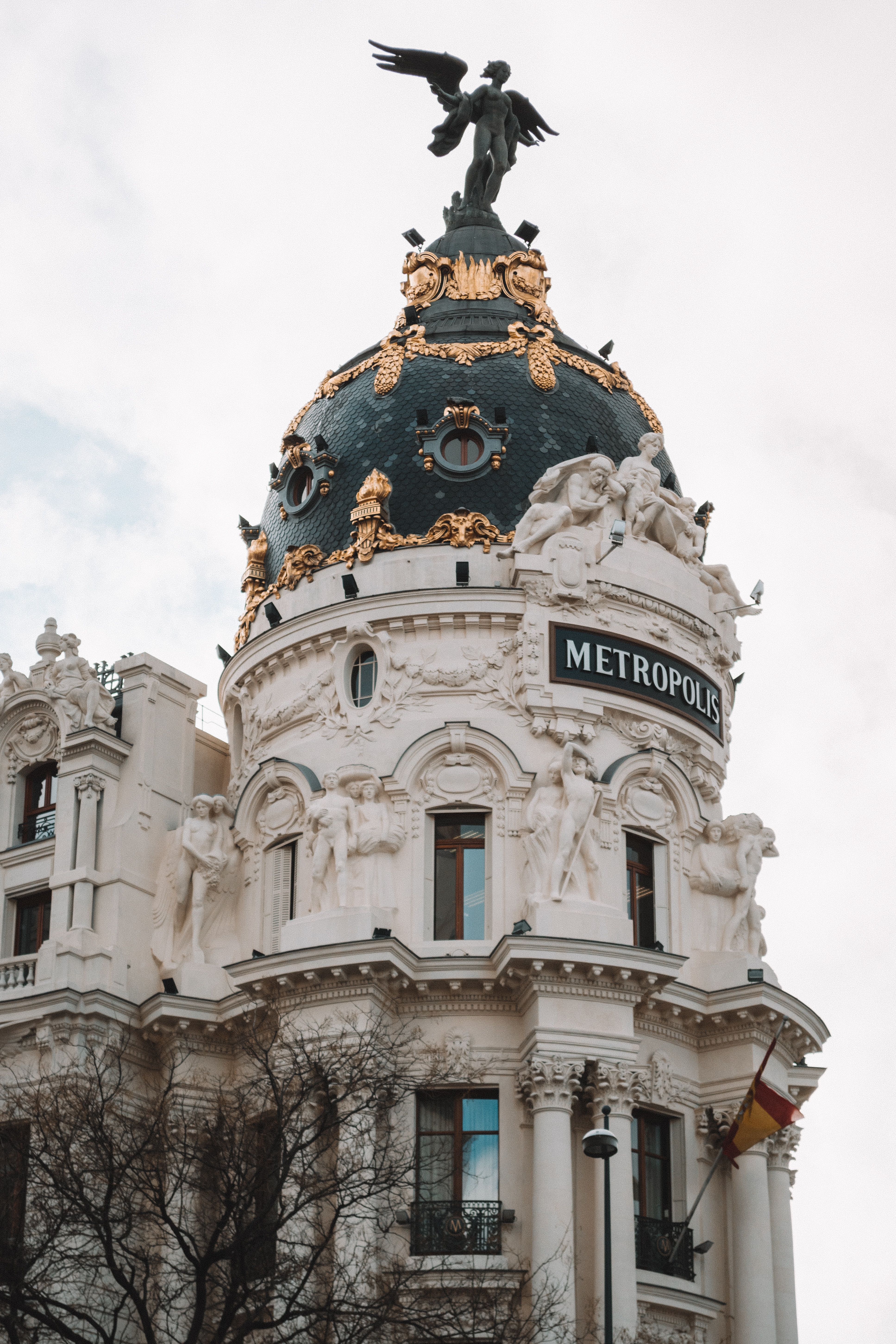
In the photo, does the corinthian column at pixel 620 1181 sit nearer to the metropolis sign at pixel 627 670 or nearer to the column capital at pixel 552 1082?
the column capital at pixel 552 1082

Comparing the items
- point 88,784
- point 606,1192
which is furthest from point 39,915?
point 606,1192

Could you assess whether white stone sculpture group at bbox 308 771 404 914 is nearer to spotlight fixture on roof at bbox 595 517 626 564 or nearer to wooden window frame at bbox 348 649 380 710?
wooden window frame at bbox 348 649 380 710

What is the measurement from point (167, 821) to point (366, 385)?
1029 cm

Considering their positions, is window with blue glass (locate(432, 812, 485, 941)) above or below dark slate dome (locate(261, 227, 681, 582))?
below

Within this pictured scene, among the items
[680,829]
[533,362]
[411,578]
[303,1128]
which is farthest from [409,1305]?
[533,362]

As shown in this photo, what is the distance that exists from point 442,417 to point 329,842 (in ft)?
31.5

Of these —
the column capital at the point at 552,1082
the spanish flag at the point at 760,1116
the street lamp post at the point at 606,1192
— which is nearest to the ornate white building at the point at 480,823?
the column capital at the point at 552,1082

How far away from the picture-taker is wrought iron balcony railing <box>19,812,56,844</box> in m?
44.3

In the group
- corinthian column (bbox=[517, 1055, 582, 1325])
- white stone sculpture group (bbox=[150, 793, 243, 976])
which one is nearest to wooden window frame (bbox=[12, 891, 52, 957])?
white stone sculpture group (bbox=[150, 793, 243, 976])

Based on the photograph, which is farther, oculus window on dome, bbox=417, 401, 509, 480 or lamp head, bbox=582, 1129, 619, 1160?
oculus window on dome, bbox=417, 401, 509, 480

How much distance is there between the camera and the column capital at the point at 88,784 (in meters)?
43.0

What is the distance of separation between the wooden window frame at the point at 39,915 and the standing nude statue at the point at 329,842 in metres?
6.04

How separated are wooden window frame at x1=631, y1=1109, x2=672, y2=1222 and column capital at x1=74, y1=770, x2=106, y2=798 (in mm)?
12227

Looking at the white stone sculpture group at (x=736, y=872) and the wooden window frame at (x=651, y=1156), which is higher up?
the white stone sculpture group at (x=736, y=872)
